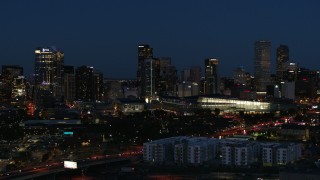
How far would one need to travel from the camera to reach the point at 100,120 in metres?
32.8

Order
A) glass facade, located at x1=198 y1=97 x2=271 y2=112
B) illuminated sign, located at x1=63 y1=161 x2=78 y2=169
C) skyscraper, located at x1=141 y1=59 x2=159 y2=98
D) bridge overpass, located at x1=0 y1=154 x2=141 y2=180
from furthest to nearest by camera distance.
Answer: skyscraper, located at x1=141 y1=59 x2=159 y2=98 → glass facade, located at x1=198 y1=97 x2=271 y2=112 → illuminated sign, located at x1=63 y1=161 x2=78 y2=169 → bridge overpass, located at x1=0 y1=154 x2=141 y2=180

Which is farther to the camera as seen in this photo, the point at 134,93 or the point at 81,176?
the point at 134,93

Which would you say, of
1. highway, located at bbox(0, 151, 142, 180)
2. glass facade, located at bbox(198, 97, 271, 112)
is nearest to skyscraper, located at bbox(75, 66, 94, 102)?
glass facade, located at bbox(198, 97, 271, 112)

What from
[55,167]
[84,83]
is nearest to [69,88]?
[84,83]

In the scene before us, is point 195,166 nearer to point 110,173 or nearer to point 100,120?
point 110,173

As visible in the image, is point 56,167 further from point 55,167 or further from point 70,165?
point 70,165

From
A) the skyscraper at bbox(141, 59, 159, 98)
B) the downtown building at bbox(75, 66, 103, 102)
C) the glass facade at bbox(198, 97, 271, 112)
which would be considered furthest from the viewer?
the downtown building at bbox(75, 66, 103, 102)

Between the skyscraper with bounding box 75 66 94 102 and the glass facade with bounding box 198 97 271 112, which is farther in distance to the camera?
the skyscraper with bounding box 75 66 94 102

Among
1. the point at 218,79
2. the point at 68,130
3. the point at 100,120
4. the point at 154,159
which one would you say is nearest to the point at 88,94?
the point at 218,79

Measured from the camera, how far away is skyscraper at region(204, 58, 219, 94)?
6212cm

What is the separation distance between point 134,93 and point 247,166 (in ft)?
142

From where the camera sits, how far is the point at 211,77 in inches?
2509

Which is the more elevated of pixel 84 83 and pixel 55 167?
pixel 84 83

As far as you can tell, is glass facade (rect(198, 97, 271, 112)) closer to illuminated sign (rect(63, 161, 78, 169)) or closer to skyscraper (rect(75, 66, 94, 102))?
skyscraper (rect(75, 66, 94, 102))
